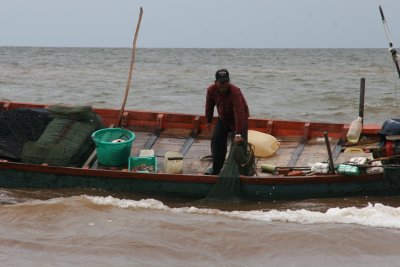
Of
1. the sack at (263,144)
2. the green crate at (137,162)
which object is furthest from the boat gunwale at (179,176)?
the sack at (263,144)

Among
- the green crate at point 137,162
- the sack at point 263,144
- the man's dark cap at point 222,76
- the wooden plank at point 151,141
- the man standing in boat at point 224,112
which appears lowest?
the green crate at point 137,162

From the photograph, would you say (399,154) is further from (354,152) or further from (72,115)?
(72,115)

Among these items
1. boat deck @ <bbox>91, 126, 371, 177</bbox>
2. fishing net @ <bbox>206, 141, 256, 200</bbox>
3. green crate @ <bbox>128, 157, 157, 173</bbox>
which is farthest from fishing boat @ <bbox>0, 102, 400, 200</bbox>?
green crate @ <bbox>128, 157, 157, 173</bbox>

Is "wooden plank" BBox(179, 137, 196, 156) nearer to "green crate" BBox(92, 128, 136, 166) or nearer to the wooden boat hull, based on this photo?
"green crate" BBox(92, 128, 136, 166)

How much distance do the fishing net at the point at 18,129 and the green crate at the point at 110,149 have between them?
3.56 ft

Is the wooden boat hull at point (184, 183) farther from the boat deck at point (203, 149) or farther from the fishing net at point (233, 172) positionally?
the boat deck at point (203, 149)

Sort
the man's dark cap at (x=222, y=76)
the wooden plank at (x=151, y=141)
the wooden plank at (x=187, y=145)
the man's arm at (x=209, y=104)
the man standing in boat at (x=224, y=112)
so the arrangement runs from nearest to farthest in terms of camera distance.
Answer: the man's dark cap at (x=222, y=76), the man standing in boat at (x=224, y=112), the man's arm at (x=209, y=104), the wooden plank at (x=187, y=145), the wooden plank at (x=151, y=141)

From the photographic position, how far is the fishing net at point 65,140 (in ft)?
31.4

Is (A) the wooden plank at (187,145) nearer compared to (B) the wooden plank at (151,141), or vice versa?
(A) the wooden plank at (187,145)

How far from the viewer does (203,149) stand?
1055cm

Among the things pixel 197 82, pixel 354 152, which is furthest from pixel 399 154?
pixel 197 82

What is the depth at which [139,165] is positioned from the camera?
31.4ft

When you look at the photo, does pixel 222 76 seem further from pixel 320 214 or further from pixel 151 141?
Result: pixel 151 141
